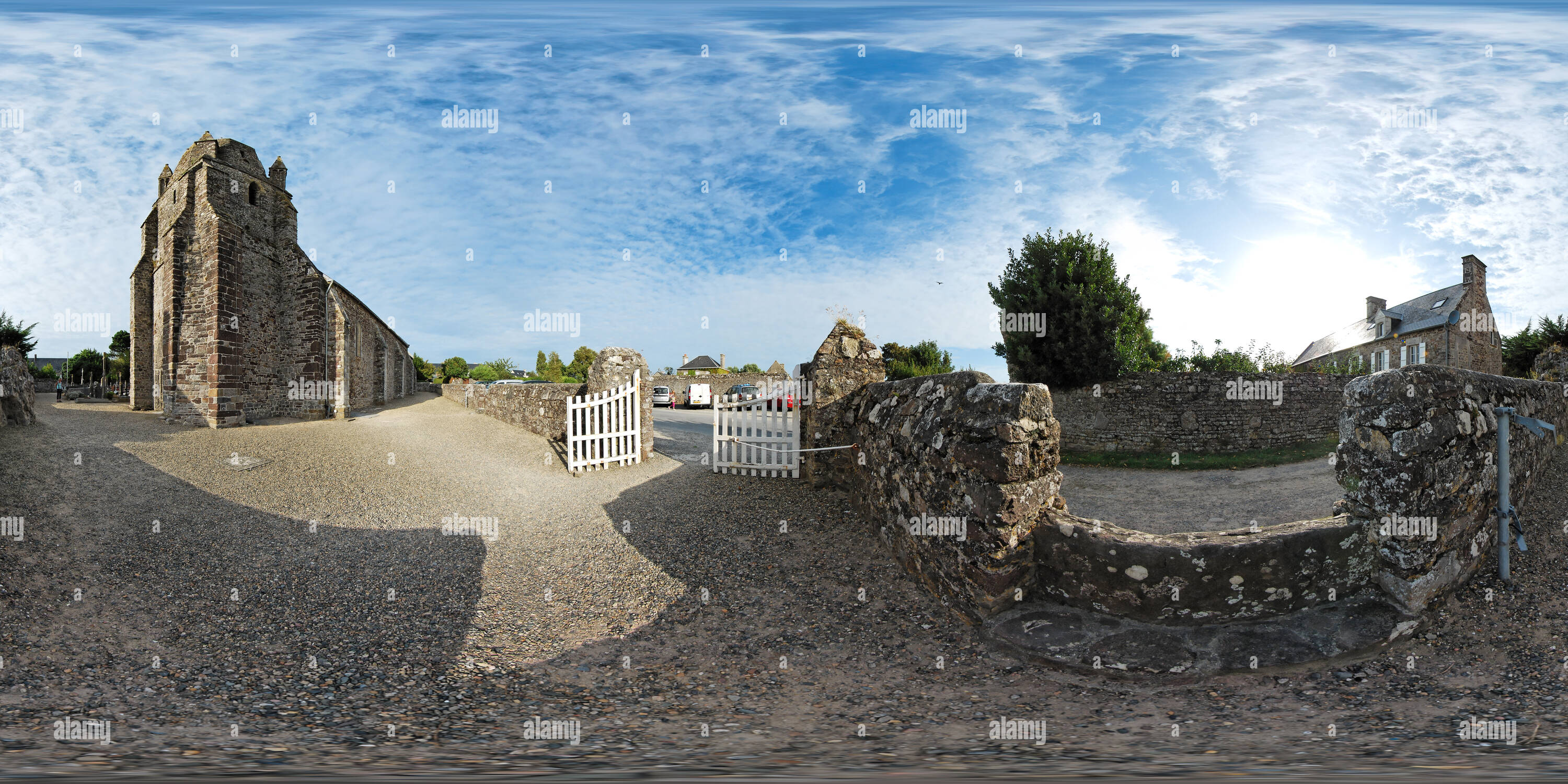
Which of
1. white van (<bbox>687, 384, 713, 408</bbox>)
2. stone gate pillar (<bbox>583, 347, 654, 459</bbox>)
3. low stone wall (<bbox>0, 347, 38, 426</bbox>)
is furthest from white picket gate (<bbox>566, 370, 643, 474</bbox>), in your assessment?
white van (<bbox>687, 384, 713, 408</bbox>)

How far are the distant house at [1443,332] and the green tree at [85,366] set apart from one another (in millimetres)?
72018

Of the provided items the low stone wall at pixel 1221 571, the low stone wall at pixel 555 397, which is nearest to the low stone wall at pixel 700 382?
the low stone wall at pixel 555 397

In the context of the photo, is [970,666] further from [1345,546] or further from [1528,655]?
[1528,655]

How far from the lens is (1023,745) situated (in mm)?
3756

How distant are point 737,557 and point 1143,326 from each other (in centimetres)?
2313

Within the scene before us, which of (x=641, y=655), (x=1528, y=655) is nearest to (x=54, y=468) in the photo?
(x=641, y=655)

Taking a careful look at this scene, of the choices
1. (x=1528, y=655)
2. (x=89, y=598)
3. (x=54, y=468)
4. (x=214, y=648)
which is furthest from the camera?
(x=54, y=468)

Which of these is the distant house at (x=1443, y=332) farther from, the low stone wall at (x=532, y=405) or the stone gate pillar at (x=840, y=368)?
the low stone wall at (x=532, y=405)

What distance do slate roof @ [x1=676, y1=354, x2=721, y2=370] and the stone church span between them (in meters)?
51.2

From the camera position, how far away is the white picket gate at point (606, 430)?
39.8 ft

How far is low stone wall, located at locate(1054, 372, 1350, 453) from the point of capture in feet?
59.6

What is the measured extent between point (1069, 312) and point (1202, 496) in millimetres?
9094

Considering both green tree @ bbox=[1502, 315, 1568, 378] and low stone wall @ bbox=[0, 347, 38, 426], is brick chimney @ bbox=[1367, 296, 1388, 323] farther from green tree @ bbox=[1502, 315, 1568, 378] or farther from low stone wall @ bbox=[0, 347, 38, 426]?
low stone wall @ bbox=[0, 347, 38, 426]

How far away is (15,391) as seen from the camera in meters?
11.2
